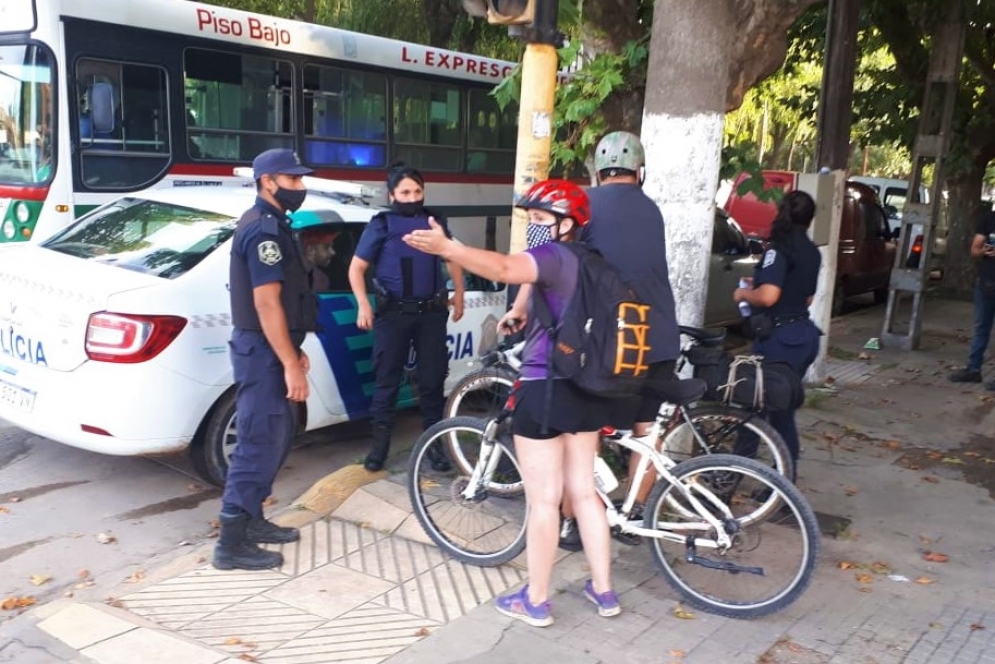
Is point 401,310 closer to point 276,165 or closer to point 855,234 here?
point 276,165

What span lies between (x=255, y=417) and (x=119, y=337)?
954 mm

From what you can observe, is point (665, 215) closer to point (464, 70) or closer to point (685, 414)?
point (685, 414)

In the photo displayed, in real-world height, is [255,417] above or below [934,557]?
above

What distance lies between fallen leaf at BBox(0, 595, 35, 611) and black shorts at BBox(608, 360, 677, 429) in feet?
8.38

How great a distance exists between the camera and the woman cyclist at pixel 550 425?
336 cm

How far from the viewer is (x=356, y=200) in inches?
248

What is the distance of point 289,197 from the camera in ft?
14.1

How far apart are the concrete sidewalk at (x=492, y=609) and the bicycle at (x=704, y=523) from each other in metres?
0.12

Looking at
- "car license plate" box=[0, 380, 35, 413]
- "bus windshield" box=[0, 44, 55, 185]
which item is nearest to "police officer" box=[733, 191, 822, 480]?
"car license plate" box=[0, 380, 35, 413]

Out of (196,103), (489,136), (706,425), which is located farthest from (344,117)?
(706,425)

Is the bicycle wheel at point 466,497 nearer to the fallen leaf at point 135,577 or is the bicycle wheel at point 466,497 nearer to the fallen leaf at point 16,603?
the fallen leaf at point 135,577

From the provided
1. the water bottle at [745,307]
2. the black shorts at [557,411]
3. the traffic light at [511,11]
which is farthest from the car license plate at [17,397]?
the water bottle at [745,307]

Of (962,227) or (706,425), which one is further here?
(962,227)

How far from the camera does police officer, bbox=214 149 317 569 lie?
162 inches
